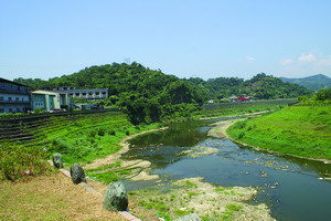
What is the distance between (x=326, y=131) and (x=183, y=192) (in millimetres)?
30283

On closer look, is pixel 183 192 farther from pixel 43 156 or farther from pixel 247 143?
pixel 247 143

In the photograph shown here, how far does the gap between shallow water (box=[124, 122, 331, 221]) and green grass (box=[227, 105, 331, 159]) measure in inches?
106

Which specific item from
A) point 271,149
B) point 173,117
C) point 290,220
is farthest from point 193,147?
point 173,117

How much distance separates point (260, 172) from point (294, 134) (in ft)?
56.5

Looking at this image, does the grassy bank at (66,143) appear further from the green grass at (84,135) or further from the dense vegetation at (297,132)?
the dense vegetation at (297,132)

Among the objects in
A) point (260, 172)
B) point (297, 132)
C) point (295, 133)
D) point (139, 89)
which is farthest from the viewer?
point (139, 89)

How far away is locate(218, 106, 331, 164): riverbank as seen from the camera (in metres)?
49.2

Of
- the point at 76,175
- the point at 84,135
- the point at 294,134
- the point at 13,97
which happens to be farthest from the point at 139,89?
the point at 76,175

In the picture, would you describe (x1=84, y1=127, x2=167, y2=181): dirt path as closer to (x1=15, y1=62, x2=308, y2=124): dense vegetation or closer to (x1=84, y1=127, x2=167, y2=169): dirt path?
(x1=84, y1=127, x2=167, y2=169): dirt path

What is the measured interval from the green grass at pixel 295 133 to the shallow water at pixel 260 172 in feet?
8.83

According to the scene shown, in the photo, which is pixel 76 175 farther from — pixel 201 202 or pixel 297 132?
pixel 297 132

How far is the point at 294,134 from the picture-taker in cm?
5619

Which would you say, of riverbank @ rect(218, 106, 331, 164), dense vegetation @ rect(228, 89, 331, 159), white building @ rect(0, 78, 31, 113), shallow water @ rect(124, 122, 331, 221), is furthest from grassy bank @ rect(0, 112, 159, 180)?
dense vegetation @ rect(228, 89, 331, 159)

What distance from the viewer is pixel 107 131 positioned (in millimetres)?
77250
